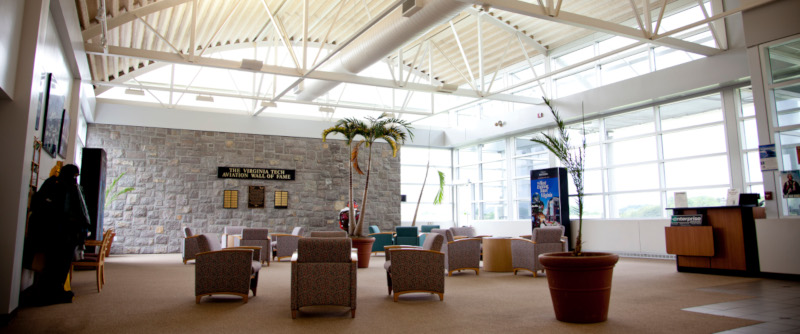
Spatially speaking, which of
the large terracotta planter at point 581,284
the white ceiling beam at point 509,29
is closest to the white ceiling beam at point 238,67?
the white ceiling beam at point 509,29

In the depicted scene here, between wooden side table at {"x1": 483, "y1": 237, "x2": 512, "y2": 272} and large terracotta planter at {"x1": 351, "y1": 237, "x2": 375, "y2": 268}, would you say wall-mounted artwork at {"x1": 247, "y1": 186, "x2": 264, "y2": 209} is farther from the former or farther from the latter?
wooden side table at {"x1": 483, "y1": 237, "x2": 512, "y2": 272}

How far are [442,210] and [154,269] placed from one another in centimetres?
1015

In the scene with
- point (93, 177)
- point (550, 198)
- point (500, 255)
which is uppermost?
point (93, 177)

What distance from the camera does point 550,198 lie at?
11.9 metres

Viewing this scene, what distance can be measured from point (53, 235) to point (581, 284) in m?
4.87

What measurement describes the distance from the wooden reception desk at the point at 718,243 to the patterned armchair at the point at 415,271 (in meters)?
4.63

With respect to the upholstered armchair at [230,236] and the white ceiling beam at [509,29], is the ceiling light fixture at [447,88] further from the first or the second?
the upholstered armchair at [230,236]

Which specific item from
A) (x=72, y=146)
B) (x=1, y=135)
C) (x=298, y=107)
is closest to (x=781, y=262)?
(x=1, y=135)

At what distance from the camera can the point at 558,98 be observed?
12.4 metres

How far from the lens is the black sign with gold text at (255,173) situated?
13.1m

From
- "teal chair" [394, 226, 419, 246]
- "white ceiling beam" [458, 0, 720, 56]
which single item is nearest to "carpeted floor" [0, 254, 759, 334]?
"white ceiling beam" [458, 0, 720, 56]

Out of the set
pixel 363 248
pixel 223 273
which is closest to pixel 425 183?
pixel 363 248

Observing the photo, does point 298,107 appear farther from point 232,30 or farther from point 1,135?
point 1,135

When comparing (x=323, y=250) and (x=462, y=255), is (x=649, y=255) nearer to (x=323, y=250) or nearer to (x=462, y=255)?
(x=462, y=255)
